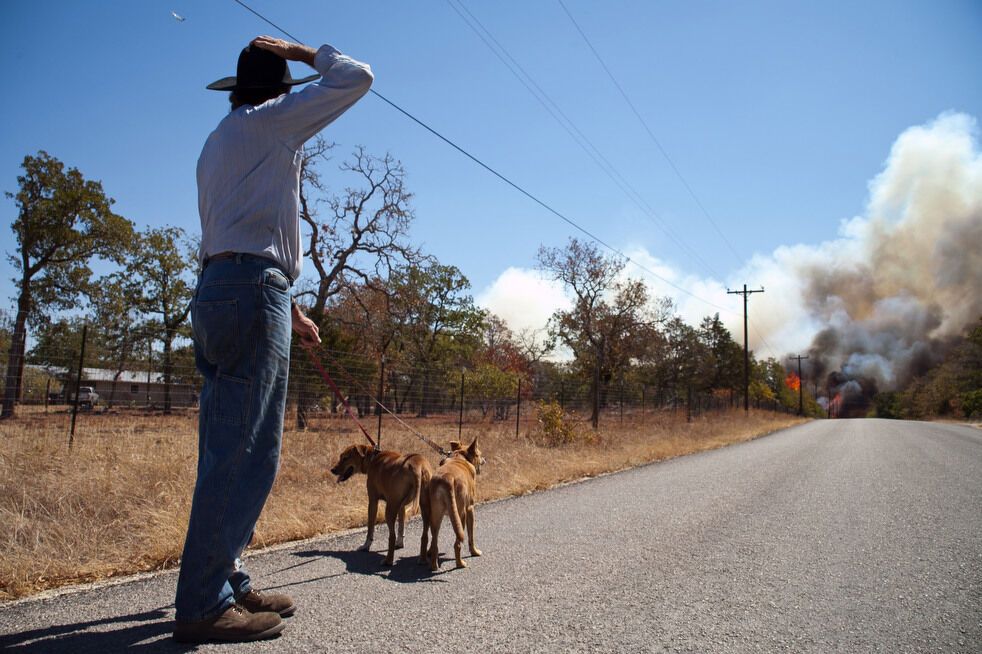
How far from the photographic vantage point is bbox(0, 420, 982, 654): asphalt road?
2715 millimetres

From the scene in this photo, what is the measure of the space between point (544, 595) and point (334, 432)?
1062 cm

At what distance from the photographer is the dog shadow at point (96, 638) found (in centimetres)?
244

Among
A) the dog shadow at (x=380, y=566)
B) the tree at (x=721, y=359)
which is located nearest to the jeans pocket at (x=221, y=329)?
the dog shadow at (x=380, y=566)

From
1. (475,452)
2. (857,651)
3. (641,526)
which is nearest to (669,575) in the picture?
(857,651)

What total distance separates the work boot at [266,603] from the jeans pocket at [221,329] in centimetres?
111

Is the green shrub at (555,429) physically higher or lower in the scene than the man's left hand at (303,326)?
lower

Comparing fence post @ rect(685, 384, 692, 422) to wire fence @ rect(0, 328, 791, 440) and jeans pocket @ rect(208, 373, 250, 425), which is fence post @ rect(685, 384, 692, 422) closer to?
wire fence @ rect(0, 328, 791, 440)

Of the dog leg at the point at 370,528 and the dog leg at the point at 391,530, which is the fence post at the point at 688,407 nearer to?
the dog leg at the point at 370,528

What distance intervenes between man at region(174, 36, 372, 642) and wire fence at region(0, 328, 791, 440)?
119 centimetres

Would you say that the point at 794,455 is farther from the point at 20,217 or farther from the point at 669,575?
the point at 20,217

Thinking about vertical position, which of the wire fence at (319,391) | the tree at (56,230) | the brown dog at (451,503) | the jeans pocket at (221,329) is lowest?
the brown dog at (451,503)

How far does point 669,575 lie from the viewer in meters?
3.88

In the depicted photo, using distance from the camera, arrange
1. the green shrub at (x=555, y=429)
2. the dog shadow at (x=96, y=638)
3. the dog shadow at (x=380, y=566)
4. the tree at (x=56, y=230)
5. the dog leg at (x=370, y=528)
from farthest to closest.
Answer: the tree at (x=56, y=230)
the green shrub at (x=555, y=429)
the dog leg at (x=370, y=528)
the dog shadow at (x=380, y=566)
the dog shadow at (x=96, y=638)

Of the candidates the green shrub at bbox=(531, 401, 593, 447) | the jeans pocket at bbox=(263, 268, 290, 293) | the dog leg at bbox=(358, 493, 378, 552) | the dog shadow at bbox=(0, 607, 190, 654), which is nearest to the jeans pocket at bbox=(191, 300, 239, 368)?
the jeans pocket at bbox=(263, 268, 290, 293)
